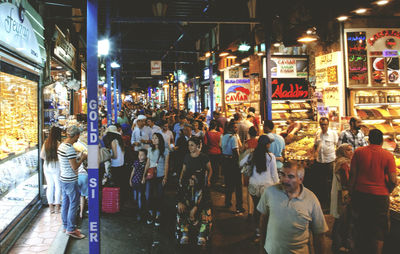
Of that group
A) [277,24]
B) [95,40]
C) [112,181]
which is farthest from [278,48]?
[95,40]

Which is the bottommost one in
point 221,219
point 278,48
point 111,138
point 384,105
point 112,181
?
point 221,219

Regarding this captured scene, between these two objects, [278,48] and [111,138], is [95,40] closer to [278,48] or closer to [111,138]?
[111,138]

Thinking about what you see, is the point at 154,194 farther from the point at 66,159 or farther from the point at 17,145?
the point at 17,145

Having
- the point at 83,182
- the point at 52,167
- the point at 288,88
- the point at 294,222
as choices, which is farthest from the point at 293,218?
the point at 288,88

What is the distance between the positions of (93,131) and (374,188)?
4.07 metres

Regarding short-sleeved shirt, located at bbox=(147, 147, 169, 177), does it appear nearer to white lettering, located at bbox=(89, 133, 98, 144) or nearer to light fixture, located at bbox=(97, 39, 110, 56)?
white lettering, located at bbox=(89, 133, 98, 144)

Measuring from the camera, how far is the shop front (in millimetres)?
5168

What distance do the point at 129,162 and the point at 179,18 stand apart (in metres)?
5.10

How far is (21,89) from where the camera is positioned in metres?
6.59

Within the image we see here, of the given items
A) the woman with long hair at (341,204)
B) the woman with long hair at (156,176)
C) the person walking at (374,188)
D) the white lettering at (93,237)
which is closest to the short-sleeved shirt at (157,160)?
the woman with long hair at (156,176)

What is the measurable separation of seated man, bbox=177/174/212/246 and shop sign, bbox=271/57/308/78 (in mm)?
8069

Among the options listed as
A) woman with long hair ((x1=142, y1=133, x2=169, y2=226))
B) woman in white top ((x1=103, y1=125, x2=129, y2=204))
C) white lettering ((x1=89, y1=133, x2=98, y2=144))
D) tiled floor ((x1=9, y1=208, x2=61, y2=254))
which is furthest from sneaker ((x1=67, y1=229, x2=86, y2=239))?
white lettering ((x1=89, y1=133, x2=98, y2=144))

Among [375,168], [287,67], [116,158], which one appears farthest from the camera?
[287,67]

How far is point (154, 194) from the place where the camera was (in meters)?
6.47
